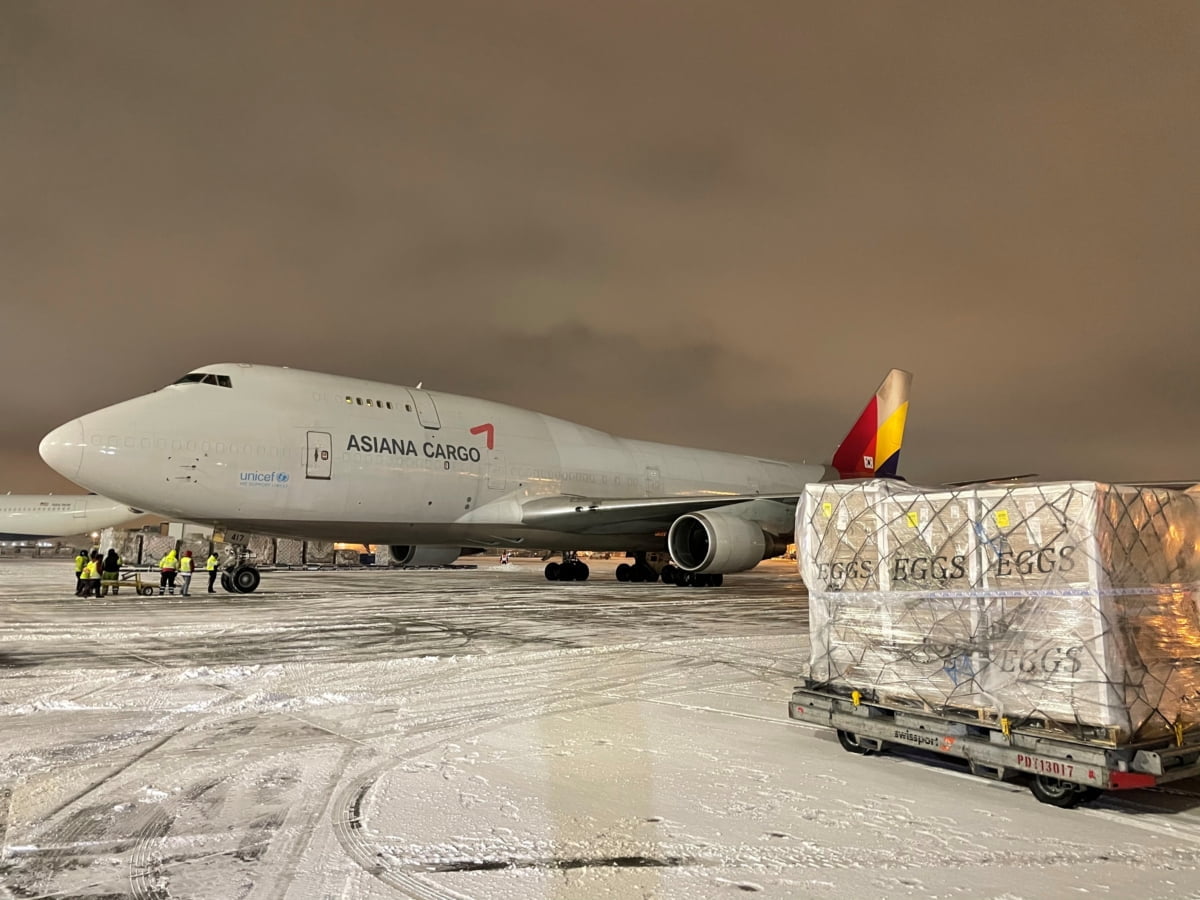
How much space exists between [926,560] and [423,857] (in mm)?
2913

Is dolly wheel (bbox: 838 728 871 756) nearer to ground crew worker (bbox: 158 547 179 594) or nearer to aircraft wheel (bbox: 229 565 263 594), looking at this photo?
aircraft wheel (bbox: 229 565 263 594)

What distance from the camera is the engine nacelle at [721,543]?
16.5 metres

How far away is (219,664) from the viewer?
21.9 feet

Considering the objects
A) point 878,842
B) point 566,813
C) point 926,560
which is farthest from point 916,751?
point 566,813

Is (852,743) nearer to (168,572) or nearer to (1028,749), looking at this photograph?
(1028,749)

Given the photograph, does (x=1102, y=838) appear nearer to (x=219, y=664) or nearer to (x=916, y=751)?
(x=916, y=751)

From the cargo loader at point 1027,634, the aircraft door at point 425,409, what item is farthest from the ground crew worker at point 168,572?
the cargo loader at point 1027,634

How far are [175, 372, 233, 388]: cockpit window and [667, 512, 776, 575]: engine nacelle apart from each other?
9987mm

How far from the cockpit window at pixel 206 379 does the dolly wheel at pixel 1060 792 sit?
45.8ft

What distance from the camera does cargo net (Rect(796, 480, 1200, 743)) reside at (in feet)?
11.1

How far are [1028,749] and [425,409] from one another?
1446 cm

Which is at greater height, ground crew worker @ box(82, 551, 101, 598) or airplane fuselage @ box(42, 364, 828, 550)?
airplane fuselage @ box(42, 364, 828, 550)

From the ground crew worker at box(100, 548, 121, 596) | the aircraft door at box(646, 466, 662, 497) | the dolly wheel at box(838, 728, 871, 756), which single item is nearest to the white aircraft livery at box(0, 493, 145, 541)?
the ground crew worker at box(100, 548, 121, 596)

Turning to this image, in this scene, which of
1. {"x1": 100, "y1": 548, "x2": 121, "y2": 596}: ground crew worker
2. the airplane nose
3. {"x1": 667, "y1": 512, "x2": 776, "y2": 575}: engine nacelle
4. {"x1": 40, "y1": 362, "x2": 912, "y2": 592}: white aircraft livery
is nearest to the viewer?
the airplane nose
